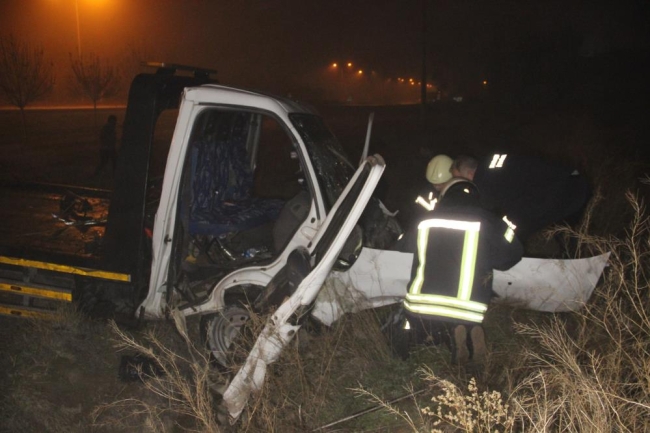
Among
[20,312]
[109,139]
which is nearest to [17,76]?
[109,139]

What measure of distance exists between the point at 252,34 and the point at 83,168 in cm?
4285

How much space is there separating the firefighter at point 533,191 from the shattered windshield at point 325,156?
115cm

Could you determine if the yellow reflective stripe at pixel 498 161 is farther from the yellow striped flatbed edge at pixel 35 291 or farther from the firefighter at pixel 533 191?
the yellow striped flatbed edge at pixel 35 291

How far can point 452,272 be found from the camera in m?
3.16

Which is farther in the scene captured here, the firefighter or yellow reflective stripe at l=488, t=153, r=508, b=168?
yellow reflective stripe at l=488, t=153, r=508, b=168

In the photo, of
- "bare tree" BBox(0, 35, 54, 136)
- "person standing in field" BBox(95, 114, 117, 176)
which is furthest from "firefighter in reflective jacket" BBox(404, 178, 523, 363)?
"bare tree" BBox(0, 35, 54, 136)

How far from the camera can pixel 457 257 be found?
10.3ft

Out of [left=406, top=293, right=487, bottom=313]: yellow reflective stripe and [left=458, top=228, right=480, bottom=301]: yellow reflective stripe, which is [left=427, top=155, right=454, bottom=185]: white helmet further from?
[left=406, top=293, right=487, bottom=313]: yellow reflective stripe

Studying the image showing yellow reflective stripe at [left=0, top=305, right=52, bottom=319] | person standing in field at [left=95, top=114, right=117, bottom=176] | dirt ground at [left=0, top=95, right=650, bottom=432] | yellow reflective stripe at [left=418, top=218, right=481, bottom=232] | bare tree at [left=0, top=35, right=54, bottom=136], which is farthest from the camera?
bare tree at [left=0, top=35, right=54, bottom=136]

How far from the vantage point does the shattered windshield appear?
379cm

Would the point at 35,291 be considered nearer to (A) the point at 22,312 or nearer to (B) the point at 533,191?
(A) the point at 22,312

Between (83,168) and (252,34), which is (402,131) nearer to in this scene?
(83,168)

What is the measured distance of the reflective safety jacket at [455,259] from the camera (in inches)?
123

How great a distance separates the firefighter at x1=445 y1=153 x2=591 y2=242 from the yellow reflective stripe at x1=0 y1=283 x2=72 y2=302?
11.4 feet
